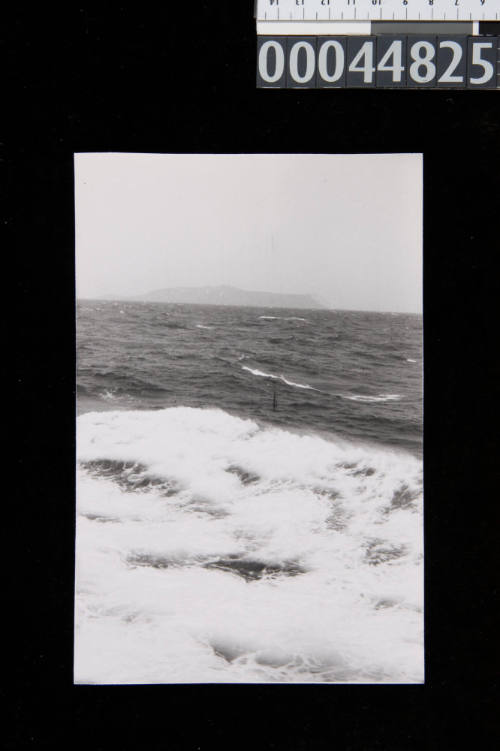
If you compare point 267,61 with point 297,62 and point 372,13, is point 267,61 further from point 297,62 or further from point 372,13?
point 372,13

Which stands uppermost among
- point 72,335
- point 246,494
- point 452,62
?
point 452,62

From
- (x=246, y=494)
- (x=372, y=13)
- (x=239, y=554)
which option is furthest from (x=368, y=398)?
(x=372, y=13)

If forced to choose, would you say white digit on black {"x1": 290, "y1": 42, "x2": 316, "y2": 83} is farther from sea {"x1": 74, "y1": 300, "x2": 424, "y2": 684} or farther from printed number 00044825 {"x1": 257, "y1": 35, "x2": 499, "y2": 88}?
sea {"x1": 74, "y1": 300, "x2": 424, "y2": 684}

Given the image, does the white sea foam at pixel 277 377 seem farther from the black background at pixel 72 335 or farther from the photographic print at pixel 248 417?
the black background at pixel 72 335

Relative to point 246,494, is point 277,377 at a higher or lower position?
higher

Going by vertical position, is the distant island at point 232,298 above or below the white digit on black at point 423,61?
below

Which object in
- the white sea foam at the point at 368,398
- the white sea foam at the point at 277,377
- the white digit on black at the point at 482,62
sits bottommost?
the white sea foam at the point at 368,398

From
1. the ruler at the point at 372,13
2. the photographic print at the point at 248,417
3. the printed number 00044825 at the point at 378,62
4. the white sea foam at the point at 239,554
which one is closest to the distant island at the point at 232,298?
the photographic print at the point at 248,417

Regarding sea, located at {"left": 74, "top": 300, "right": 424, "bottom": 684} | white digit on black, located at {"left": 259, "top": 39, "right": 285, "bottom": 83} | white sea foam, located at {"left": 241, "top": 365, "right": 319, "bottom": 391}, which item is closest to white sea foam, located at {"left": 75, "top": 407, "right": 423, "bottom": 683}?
sea, located at {"left": 74, "top": 300, "right": 424, "bottom": 684}

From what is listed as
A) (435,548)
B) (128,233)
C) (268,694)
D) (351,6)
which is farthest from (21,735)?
(351,6)
